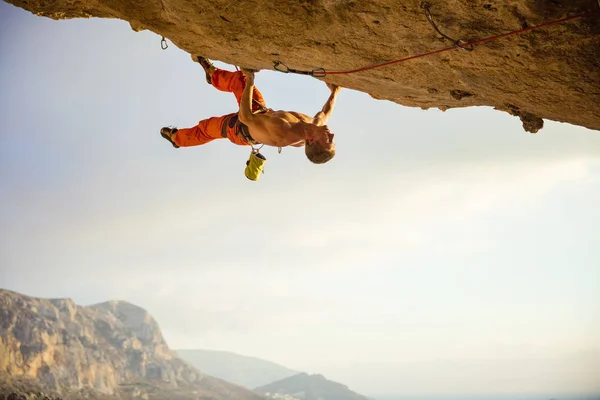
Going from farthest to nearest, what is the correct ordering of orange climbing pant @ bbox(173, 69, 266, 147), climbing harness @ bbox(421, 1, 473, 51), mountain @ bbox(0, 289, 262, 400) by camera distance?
1. mountain @ bbox(0, 289, 262, 400)
2. orange climbing pant @ bbox(173, 69, 266, 147)
3. climbing harness @ bbox(421, 1, 473, 51)

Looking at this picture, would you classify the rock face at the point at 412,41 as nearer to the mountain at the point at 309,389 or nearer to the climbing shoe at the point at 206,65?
the climbing shoe at the point at 206,65

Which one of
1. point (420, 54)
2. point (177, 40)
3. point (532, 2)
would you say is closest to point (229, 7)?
point (177, 40)

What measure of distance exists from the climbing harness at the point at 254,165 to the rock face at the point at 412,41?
151 centimetres

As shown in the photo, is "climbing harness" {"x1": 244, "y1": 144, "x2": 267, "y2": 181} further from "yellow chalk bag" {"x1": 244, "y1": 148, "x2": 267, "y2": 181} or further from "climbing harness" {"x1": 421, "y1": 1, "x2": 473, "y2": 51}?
"climbing harness" {"x1": 421, "y1": 1, "x2": 473, "y2": 51}

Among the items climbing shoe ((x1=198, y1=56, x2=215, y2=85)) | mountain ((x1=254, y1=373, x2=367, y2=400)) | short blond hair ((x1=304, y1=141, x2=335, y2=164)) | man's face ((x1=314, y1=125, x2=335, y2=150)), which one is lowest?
mountain ((x1=254, y1=373, x2=367, y2=400))

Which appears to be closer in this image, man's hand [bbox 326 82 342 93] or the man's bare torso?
the man's bare torso

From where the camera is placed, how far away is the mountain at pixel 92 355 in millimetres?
43000

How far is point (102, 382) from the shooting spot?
50.6 m

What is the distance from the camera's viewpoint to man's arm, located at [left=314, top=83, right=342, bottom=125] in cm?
635

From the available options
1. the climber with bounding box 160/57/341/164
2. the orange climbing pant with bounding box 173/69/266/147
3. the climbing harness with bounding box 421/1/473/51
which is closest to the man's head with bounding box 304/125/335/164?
the climber with bounding box 160/57/341/164

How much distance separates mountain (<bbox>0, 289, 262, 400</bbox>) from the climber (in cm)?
3502

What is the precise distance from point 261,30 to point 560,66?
303cm

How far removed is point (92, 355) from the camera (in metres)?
52.9

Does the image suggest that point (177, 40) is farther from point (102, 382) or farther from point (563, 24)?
point (102, 382)
